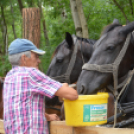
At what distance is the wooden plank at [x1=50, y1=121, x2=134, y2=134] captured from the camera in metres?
2.12

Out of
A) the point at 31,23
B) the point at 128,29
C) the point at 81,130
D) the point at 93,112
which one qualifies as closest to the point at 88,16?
the point at 31,23

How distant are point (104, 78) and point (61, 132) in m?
0.86

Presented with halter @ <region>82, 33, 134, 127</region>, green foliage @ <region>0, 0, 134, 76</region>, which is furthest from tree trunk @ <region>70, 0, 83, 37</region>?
halter @ <region>82, 33, 134, 127</region>

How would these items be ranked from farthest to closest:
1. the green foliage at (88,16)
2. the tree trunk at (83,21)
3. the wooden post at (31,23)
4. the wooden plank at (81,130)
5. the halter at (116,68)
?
the green foliage at (88,16), the tree trunk at (83,21), the wooden post at (31,23), the halter at (116,68), the wooden plank at (81,130)

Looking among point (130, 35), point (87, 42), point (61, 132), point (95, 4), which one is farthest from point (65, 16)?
point (61, 132)

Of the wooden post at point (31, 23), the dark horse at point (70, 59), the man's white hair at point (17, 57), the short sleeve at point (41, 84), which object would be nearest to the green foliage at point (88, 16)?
the wooden post at point (31, 23)

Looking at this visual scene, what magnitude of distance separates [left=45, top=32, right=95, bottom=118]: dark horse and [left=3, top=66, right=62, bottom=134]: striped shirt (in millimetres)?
2016

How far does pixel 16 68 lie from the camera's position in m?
2.01

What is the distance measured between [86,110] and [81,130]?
0.34 metres

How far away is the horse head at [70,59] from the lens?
3.98 m

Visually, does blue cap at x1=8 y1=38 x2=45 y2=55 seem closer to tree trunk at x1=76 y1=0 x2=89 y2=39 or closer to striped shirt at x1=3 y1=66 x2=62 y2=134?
striped shirt at x1=3 y1=66 x2=62 y2=134

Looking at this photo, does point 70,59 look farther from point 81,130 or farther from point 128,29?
point 81,130

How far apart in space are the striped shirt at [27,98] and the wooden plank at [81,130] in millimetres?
259

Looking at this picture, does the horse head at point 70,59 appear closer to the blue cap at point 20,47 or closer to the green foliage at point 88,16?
the blue cap at point 20,47
